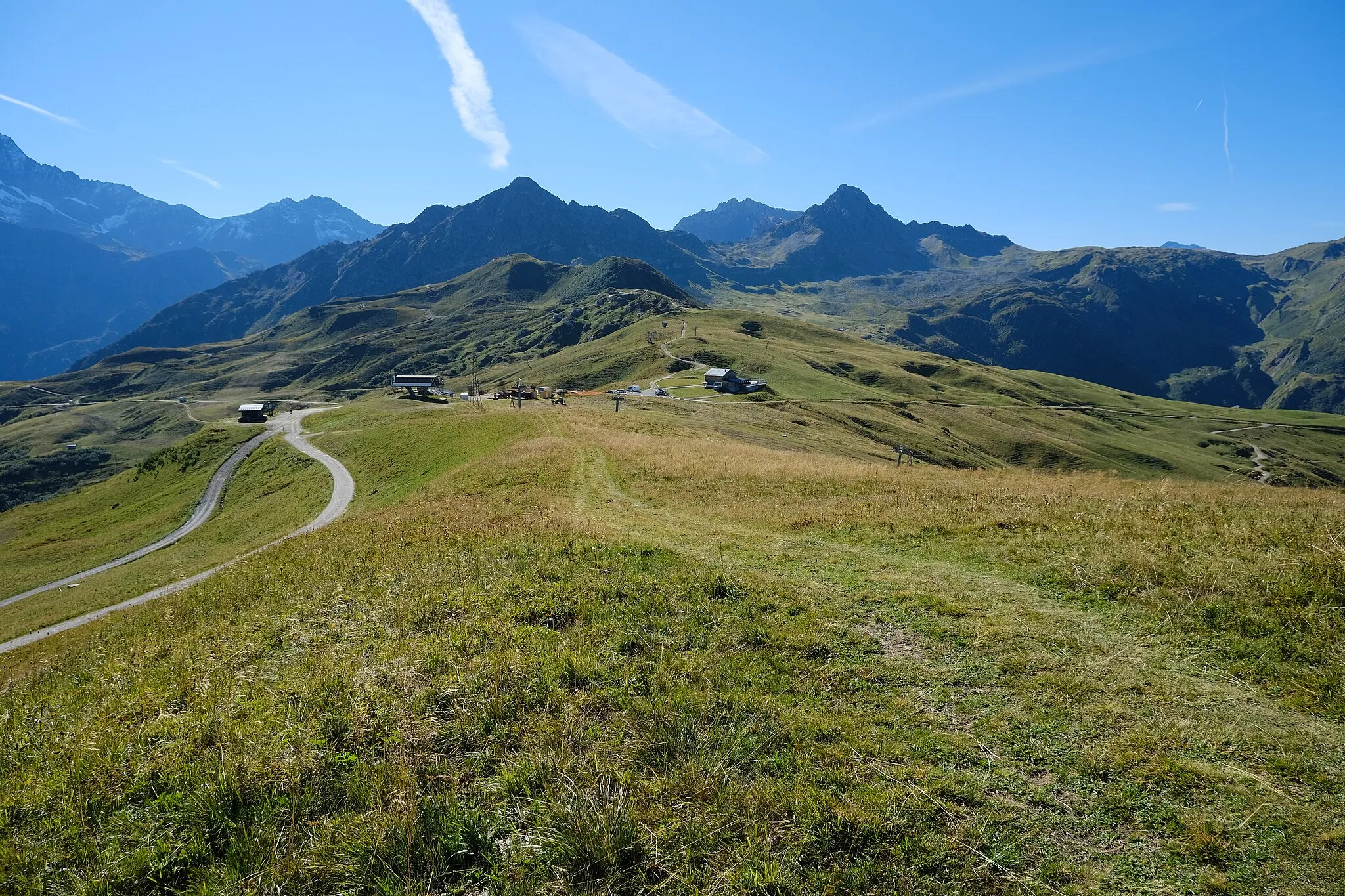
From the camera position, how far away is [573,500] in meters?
28.0

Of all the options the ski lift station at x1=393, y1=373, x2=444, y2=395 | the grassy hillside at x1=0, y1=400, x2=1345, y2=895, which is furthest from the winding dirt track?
the ski lift station at x1=393, y1=373, x2=444, y2=395

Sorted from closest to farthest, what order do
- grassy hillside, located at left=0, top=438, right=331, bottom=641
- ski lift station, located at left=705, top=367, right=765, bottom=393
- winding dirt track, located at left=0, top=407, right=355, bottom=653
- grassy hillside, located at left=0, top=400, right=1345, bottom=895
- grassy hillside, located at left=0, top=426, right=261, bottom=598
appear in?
grassy hillside, located at left=0, top=400, right=1345, bottom=895, winding dirt track, located at left=0, top=407, right=355, bottom=653, grassy hillside, located at left=0, top=438, right=331, bottom=641, grassy hillside, located at left=0, top=426, right=261, bottom=598, ski lift station, located at left=705, top=367, right=765, bottom=393

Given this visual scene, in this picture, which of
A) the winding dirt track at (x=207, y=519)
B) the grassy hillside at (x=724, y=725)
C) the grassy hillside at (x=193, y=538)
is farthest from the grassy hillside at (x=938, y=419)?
the grassy hillside at (x=724, y=725)

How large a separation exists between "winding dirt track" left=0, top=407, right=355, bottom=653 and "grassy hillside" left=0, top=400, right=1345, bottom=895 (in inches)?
642

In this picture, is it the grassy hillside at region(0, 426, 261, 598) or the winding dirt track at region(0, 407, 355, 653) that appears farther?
the grassy hillside at region(0, 426, 261, 598)

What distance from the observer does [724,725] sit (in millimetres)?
8000

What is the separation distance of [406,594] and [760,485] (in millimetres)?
19014

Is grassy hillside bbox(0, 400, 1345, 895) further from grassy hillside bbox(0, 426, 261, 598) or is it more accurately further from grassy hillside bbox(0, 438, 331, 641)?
grassy hillside bbox(0, 426, 261, 598)

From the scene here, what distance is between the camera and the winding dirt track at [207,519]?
31295 millimetres

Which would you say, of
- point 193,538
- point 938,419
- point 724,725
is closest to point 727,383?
point 938,419

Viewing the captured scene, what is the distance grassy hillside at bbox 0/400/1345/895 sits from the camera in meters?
5.75

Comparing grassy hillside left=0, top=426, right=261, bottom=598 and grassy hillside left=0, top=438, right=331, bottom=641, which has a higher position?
grassy hillside left=0, top=438, right=331, bottom=641

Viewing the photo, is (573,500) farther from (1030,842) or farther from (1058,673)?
(1030,842)

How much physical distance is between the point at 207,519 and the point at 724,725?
7625 centimetres
